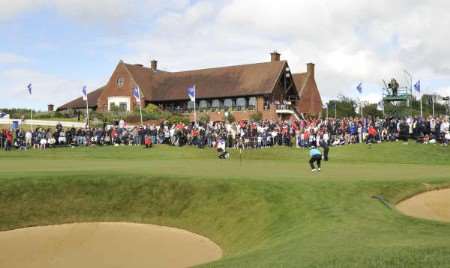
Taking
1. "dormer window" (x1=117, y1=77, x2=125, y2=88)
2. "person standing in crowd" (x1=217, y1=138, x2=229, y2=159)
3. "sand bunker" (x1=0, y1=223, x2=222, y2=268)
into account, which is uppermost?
"dormer window" (x1=117, y1=77, x2=125, y2=88)

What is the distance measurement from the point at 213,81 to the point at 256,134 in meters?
33.5

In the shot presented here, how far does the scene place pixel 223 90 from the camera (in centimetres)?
7225

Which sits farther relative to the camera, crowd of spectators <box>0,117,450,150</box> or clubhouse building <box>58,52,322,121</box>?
clubhouse building <box>58,52,322,121</box>

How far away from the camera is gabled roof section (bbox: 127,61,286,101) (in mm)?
70438

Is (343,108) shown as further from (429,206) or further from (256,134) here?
(429,206)

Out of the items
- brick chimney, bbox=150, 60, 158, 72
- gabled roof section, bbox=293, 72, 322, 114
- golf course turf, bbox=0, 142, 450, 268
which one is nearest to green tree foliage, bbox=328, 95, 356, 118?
gabled roof section, bbox=293, 72, 322, 114

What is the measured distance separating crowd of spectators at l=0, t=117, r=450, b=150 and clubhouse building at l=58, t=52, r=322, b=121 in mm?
24265

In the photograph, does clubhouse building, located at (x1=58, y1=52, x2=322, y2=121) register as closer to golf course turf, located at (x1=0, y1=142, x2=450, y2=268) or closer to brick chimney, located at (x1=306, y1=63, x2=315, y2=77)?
brick chimney, located at (x1=306, y1=63, x2=315, y2=77)

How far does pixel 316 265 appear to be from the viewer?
10.1 m

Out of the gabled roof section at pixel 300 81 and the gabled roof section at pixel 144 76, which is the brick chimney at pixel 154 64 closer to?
the gabled roof section at pixel 144 76

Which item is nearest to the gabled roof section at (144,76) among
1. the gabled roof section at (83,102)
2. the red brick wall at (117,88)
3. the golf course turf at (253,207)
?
the red brick wall at (117,88)

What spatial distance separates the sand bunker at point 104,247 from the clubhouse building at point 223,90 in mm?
50588

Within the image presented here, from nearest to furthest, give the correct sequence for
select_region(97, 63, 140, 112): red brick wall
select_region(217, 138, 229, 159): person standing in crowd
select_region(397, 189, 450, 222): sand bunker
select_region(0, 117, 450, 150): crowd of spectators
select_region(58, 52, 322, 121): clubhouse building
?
select_region(397, 189, 450, 222): sand bunker < select_region(217, 138, 229, 159): person standing in crowd < select_region(0, 117, 450, 150): crowd of spectators < select_region(58, 52, 322, 121): clubhouse building < select_region(97, 63, 140, 112): red brick wall

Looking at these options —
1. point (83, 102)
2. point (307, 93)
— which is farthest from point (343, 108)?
point (83, 102)
